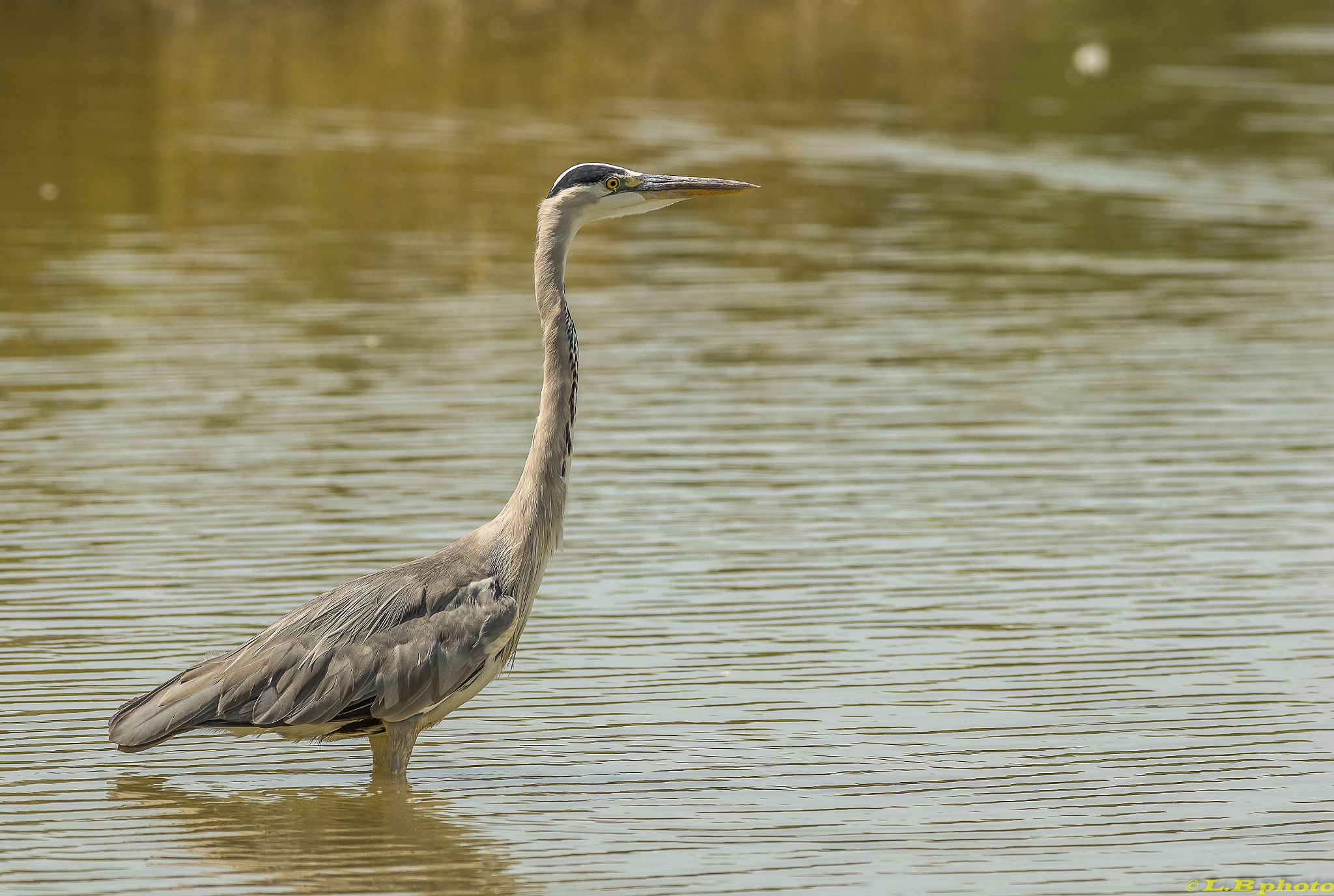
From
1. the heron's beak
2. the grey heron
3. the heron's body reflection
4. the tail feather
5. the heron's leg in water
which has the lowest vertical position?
the heron's body reflection

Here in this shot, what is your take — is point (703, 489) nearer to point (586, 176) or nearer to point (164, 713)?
point (586, 176)

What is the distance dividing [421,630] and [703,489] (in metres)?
4.50

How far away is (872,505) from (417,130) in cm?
1535

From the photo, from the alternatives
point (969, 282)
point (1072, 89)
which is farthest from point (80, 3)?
point (969, 282)

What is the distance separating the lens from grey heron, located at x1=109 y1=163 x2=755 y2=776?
7.29 metres

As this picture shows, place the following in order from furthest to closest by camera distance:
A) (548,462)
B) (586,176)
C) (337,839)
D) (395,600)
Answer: (586,176), (548,462), (395,600), (337,839)

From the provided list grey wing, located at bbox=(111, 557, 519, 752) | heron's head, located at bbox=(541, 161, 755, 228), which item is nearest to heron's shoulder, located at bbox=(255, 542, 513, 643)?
grey wing, located at bbox=(111, 557, 519, 752)

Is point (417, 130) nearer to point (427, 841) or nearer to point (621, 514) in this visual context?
point (621, 514)

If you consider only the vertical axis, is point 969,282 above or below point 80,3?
below

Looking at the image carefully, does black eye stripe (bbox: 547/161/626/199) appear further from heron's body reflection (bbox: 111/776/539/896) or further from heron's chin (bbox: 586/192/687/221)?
heron's body reflection (bbox: 111/776/539/896)

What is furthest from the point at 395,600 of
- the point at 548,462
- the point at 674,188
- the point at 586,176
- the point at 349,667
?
the point at 674,188

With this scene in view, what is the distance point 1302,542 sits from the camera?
35.6 ft

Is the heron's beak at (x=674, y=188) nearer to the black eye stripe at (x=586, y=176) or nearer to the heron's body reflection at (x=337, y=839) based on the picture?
the black eye stripe at (x=586, y=176)

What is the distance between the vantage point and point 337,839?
7.19 metres
